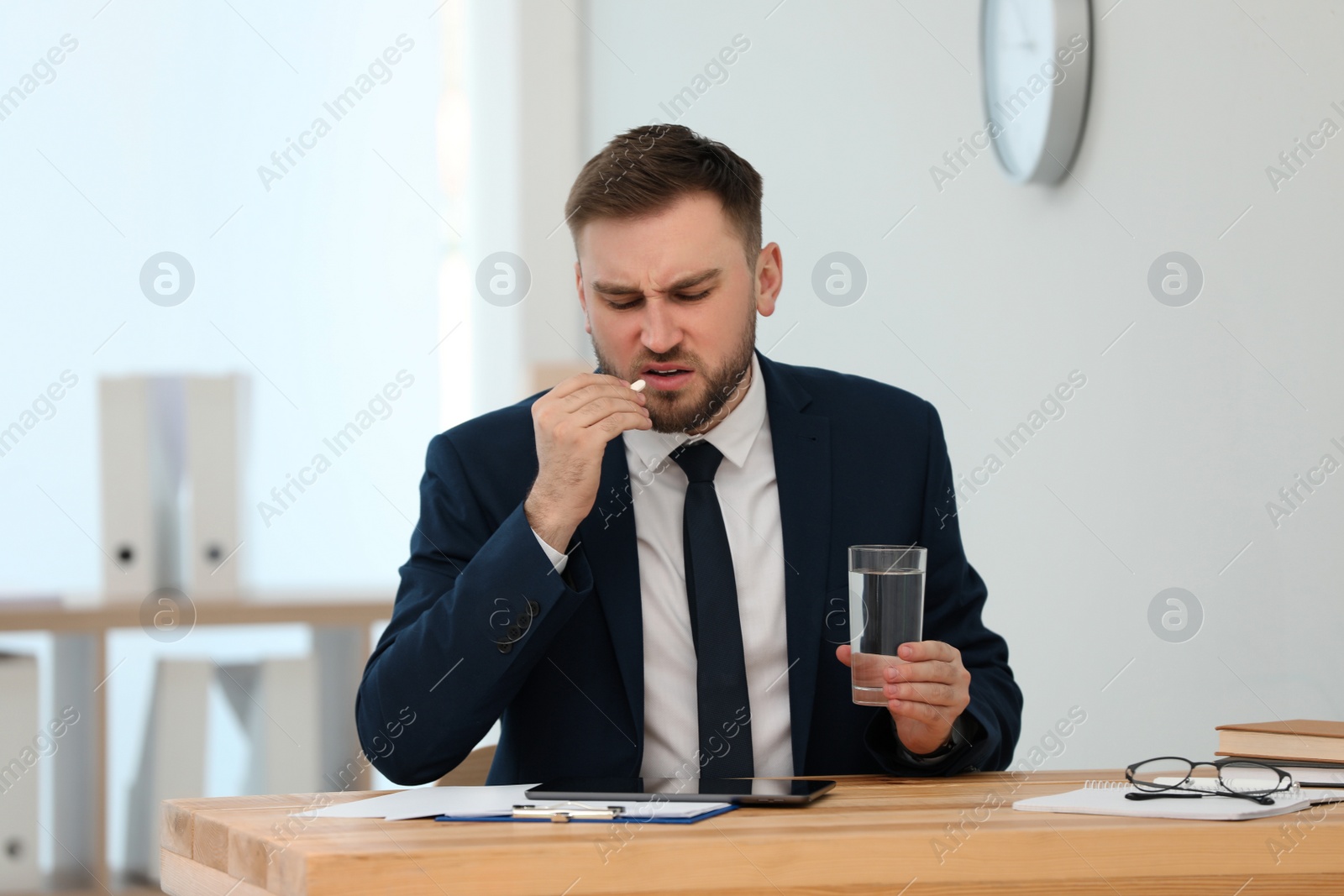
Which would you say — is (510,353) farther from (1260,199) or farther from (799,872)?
(799,872)

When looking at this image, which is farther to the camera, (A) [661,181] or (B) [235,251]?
(B) [235,251]

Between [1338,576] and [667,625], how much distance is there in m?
0.83

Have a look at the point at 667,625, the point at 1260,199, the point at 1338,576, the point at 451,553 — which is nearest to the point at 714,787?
the point at 667,625

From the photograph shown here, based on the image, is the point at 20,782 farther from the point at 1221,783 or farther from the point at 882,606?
the point at 1221,783

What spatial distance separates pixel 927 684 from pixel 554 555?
0.42 metres

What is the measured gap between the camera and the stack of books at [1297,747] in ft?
4.31

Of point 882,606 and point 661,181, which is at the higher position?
point 661,181

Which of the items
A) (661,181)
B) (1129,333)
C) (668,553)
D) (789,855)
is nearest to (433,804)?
(789,855)

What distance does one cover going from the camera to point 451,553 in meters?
1.61

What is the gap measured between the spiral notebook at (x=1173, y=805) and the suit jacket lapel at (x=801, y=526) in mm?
381

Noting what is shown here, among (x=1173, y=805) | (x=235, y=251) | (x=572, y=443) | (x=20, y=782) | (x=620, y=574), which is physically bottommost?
(x=20, y=782)

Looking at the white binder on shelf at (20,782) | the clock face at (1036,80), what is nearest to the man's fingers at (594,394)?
the clock face at (1036,80)

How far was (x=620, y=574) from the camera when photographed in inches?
62.1

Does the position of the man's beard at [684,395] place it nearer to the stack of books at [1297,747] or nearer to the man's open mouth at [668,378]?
the man's open mouth at [668,378]
